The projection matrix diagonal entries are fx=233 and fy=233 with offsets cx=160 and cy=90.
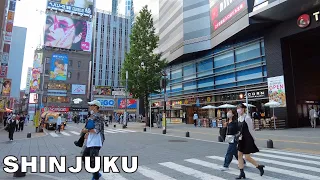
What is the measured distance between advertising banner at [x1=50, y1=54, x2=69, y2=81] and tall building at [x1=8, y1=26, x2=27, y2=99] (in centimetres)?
4042

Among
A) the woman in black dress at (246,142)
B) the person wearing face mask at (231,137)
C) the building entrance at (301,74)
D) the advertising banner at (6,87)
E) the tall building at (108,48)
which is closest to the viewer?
the woman in black dress at (246,142)

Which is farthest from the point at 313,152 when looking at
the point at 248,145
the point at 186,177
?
the point at 186,177

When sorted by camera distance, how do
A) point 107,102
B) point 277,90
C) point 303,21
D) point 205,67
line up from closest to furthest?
point 303,21 < point 277,90 < point 205,67 < point 107,102

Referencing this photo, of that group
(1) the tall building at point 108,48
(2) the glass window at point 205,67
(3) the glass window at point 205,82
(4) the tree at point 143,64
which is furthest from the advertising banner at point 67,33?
(3) the glass window at point 205,82

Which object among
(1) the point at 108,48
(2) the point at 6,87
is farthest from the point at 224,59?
(1) the point at 108,48

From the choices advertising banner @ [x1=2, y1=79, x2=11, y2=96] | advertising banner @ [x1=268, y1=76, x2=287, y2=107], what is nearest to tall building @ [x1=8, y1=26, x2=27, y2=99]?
advertising banner @ [x1=2, y1=79, x2=11, y2=96]

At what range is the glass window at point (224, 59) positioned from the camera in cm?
2779

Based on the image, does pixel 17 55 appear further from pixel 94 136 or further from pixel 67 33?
pixel 94 136

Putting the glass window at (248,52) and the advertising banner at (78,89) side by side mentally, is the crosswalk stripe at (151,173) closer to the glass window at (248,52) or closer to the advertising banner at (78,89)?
the glass window at (248,52)

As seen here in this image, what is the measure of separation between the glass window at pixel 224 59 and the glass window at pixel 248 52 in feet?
3.51

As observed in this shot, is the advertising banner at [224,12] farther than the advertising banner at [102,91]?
No

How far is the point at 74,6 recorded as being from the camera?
76875 millimetres

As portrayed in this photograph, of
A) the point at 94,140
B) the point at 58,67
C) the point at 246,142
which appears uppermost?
the point at 58,67

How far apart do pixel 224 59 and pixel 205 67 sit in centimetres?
374
